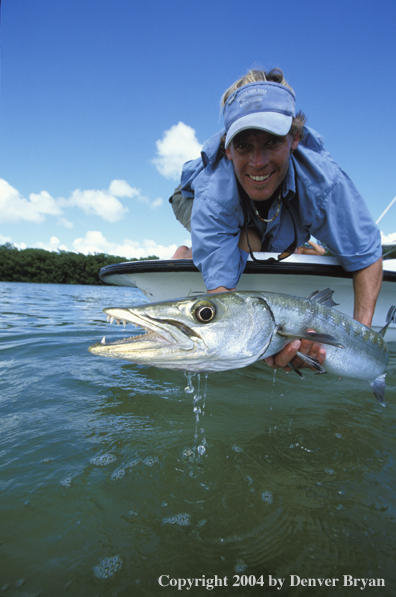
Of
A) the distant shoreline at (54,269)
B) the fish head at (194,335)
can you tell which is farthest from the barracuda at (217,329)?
the distant shoreline at (54,269)

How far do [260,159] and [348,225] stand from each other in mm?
969

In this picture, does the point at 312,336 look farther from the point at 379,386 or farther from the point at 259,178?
the point at 259,178

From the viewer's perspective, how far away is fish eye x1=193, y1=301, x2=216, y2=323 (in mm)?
1545

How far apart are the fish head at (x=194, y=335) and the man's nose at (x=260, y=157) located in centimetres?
126

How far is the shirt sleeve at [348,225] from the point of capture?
2.57m

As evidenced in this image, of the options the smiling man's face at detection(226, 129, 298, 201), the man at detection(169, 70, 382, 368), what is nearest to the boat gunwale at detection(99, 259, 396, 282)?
the man at detection(169, 70, 382, 368)

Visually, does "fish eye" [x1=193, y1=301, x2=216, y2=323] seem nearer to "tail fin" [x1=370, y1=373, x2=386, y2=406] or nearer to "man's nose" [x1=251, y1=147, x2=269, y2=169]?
"man's nose" [x1=251, y1=147, x2=269, y2=169]

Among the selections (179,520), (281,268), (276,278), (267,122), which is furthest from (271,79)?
(179,520)

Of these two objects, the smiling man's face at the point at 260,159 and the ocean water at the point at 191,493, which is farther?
the smiling man's face at the point at 260,159

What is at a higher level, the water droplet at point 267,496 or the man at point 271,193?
the man at point 271,193

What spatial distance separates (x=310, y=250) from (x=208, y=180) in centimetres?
190

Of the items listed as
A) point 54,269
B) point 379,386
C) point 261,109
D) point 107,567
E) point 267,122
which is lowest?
point 107,567

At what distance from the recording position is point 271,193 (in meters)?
2.59

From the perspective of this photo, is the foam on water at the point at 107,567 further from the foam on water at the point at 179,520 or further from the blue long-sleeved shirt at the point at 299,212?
the blue long-sleeved shirt at the point at 299,212
